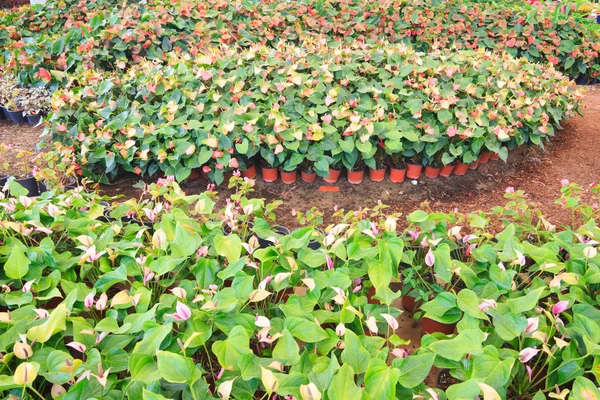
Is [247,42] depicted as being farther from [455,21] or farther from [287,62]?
[455,21]

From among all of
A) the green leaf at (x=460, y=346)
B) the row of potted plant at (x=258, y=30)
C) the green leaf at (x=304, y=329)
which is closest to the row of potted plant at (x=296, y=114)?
the row of potted plant at (x=258, y=30)

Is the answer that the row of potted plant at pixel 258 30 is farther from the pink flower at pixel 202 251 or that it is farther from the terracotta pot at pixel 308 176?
the pink flower at pixel 202 251

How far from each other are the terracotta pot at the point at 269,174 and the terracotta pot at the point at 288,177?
0.05 metres

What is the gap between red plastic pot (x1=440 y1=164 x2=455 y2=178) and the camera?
131 inches

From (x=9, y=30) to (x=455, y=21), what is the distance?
4429mm

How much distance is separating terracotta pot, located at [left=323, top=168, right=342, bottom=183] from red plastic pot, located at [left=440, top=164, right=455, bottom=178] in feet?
2.34

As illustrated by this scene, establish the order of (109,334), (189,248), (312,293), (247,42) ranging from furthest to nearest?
1. (247,42)
2. (189,248)
3. (312,293)
4. (109,334)

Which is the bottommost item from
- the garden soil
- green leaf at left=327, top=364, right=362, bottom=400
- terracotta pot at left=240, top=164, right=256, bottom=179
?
the garden soil

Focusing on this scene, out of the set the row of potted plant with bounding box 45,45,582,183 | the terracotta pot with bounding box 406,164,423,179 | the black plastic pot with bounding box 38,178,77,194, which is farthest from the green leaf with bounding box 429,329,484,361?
the black plastic pot with bounding box 38,178,77,194

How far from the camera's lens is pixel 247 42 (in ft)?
14.9

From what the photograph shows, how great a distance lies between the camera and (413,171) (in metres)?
3.29

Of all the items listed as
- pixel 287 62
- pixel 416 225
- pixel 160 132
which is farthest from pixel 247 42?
pixel 416 225

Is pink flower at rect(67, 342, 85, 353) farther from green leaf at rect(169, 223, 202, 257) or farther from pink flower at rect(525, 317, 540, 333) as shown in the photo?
pink flower at rect(525, 317, 540, 333)

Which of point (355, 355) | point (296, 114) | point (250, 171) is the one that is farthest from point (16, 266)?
point (296, 114)
